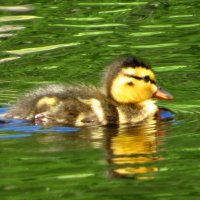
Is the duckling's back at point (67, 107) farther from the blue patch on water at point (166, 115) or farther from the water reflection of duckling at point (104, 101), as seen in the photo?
the blue patch on water at point (166, 115)

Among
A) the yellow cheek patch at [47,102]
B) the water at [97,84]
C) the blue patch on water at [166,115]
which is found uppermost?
the yellow cheek patch at [47,102]

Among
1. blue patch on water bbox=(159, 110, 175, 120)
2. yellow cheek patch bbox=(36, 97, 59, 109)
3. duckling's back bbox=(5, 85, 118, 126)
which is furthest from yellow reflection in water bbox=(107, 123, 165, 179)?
yellow cheek patch bbox=(36, 97, 59, 109)

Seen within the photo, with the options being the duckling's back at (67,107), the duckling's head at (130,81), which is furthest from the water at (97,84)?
the duckling's head at (130,81)

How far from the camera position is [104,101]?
806cm

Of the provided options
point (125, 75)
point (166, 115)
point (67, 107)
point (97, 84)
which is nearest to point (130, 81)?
point (125, 75)

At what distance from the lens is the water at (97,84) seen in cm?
638

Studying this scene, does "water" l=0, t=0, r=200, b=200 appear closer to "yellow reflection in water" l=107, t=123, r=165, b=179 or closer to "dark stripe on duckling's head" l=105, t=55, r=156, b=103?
"yellow reflection in water" l=107, t=123, r=165, b=179

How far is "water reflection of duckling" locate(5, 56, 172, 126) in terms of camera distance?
7.93 m

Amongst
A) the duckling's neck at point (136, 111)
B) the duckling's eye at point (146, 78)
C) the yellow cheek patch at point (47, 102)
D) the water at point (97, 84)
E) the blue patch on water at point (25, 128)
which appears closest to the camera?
the water at point (97, 84)

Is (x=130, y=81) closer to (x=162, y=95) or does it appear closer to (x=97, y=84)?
(x=162, y=95)

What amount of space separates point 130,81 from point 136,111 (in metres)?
0.21

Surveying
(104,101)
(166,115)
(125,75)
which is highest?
(125,75)

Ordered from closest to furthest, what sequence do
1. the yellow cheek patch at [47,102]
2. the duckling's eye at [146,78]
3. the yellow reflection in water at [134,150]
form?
the yellow reflection in water at [134,150] → the yellow cheek patch at [47,102] → the duckling's eye at [146,78]

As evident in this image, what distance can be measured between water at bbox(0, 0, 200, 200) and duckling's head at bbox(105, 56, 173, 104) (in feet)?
0.86
